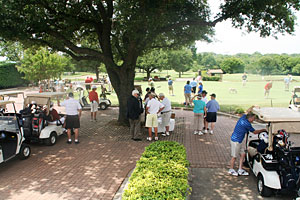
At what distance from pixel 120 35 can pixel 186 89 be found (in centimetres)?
582

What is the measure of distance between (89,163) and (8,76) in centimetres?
3109

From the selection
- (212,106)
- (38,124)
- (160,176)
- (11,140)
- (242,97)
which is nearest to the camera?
(160,176)

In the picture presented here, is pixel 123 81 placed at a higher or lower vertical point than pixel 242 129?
higher

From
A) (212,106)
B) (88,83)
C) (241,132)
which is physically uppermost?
(88,83)

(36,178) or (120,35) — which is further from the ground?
(120,35)

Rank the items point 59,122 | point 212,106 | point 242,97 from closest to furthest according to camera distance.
Result: point 59,122 < point 212,106 < point 242,97

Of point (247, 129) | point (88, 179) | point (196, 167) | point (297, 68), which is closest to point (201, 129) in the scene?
point (196, 167)

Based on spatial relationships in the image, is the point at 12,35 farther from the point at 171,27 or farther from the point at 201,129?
the point at 201,129

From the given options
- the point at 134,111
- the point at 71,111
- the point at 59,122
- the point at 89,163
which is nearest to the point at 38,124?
the point at 59,122

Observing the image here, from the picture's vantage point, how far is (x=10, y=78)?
33094mm

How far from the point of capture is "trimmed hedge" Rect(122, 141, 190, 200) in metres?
3.92

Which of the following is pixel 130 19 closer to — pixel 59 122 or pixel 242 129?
pixel 59 122

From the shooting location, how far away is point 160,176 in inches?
177

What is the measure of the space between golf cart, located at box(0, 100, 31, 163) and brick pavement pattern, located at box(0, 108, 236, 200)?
1.17ft
